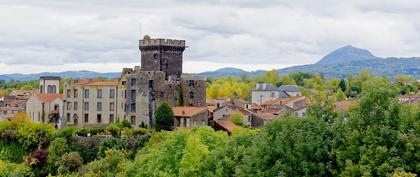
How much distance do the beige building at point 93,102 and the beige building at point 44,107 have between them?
823 mm

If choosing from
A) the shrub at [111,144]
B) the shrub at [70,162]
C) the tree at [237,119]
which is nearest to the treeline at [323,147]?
the shrub at [70,162]

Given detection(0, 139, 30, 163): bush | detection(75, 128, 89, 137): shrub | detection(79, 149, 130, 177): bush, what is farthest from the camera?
detection(75, 128, 89, 137): shrub

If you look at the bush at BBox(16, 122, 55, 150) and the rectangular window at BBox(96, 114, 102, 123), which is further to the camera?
the rectangular window at BBox(96, 114, 102, 123)

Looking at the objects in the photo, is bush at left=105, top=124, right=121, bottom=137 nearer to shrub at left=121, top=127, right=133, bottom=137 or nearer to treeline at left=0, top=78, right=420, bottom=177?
shrub at left=121, top=127, right=133, bottom=137

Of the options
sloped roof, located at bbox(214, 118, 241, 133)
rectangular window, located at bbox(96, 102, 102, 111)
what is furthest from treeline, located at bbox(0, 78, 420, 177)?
rectangular window, located at bbox(96, 102, 102, 111)

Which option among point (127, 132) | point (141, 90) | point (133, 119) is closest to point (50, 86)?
point (133, 119)

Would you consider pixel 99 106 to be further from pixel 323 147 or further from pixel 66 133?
pixel 323 147

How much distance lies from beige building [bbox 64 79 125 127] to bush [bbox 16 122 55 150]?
7.00 meters

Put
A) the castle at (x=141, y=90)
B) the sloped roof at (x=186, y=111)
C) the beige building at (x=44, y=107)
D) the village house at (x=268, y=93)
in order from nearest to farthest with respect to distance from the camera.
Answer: the sloped roof at (x=186, y=111) < the castle at (x=141, y=90) < the beige building at (x=44, y=107) < the village house at (x=268, y=93)

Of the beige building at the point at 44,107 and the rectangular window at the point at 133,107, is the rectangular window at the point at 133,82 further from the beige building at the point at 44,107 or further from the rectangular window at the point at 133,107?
the beige building at the point at 44,107

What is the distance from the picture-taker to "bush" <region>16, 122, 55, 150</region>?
6862cm

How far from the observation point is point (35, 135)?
68.7m

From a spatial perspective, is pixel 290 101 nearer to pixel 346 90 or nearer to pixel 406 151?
pixel 346 90

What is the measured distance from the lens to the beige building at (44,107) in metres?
76.8
